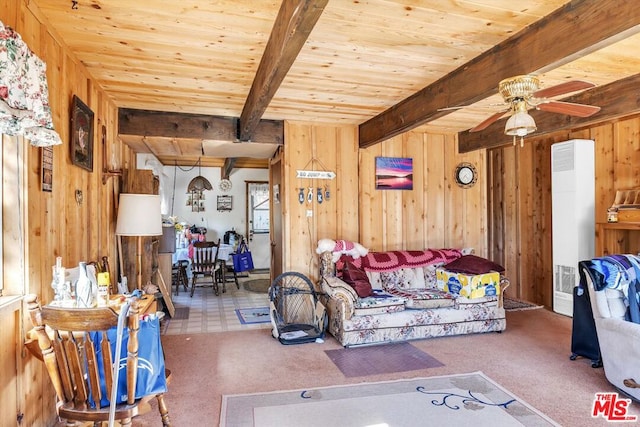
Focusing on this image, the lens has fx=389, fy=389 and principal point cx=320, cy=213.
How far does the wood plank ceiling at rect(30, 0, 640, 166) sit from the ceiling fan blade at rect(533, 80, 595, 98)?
0.12 metres

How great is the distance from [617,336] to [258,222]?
7.56 metres

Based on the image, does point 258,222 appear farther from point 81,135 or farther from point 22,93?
point 22,93

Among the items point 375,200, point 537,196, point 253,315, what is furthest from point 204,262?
point 537,196

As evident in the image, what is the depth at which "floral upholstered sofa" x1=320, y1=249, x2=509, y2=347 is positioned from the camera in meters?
3.87

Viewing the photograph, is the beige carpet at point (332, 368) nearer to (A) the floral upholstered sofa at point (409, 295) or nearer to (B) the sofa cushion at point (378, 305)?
(A) the floral upholstered sofa at point (409, 295)

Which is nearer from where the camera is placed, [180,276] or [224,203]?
[180,276]

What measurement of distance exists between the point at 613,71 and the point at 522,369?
2.51 m

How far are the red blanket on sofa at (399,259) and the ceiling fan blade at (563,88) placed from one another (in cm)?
257

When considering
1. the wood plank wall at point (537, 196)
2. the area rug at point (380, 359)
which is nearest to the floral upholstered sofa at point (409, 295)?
the area rug at point (380, 359)

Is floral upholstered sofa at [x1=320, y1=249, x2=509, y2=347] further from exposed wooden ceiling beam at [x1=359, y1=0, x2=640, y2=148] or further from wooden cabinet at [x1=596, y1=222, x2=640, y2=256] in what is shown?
exposed wooden ceiling beam at [x1=359, y1=0, x2=640, y2=148]

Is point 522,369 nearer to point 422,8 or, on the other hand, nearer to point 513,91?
point 513,91

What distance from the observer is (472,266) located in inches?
172

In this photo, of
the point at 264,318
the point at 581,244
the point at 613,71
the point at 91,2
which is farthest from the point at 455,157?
the point at 91,2

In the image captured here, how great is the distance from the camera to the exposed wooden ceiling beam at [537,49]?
182 centimetres
